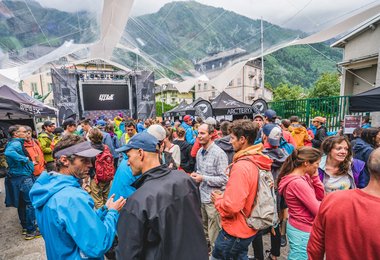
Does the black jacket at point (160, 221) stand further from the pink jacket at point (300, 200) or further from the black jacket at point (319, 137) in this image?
the black jacket at point (319, 137)

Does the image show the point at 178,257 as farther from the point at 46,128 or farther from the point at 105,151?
the point at 46,128

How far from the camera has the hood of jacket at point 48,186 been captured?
1.49 m

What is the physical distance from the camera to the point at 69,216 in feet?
4.65

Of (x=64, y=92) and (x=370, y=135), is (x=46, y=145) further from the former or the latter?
(x=64, y=92)

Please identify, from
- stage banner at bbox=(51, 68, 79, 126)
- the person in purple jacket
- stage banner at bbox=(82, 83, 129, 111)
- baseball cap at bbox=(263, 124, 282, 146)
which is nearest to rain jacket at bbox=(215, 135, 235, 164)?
baseball cap at bbox=(263, 124, 282, 146)

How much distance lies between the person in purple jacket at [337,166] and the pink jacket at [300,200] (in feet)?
1.88

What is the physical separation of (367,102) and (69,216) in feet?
18.1

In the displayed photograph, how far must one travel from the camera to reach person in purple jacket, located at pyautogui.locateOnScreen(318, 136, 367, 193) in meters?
2.43

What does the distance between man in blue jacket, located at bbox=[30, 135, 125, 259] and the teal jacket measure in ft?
8.58

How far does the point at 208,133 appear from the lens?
309 centimetres

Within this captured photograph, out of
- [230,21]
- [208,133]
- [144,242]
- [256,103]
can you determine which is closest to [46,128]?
[208,133]

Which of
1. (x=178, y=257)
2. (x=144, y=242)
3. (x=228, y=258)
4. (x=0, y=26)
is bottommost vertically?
(x=228, y=258)

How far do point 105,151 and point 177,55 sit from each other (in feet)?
9.12

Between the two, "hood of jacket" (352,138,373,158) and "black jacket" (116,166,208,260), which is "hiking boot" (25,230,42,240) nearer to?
"black jacket" (116,166,208,260)
